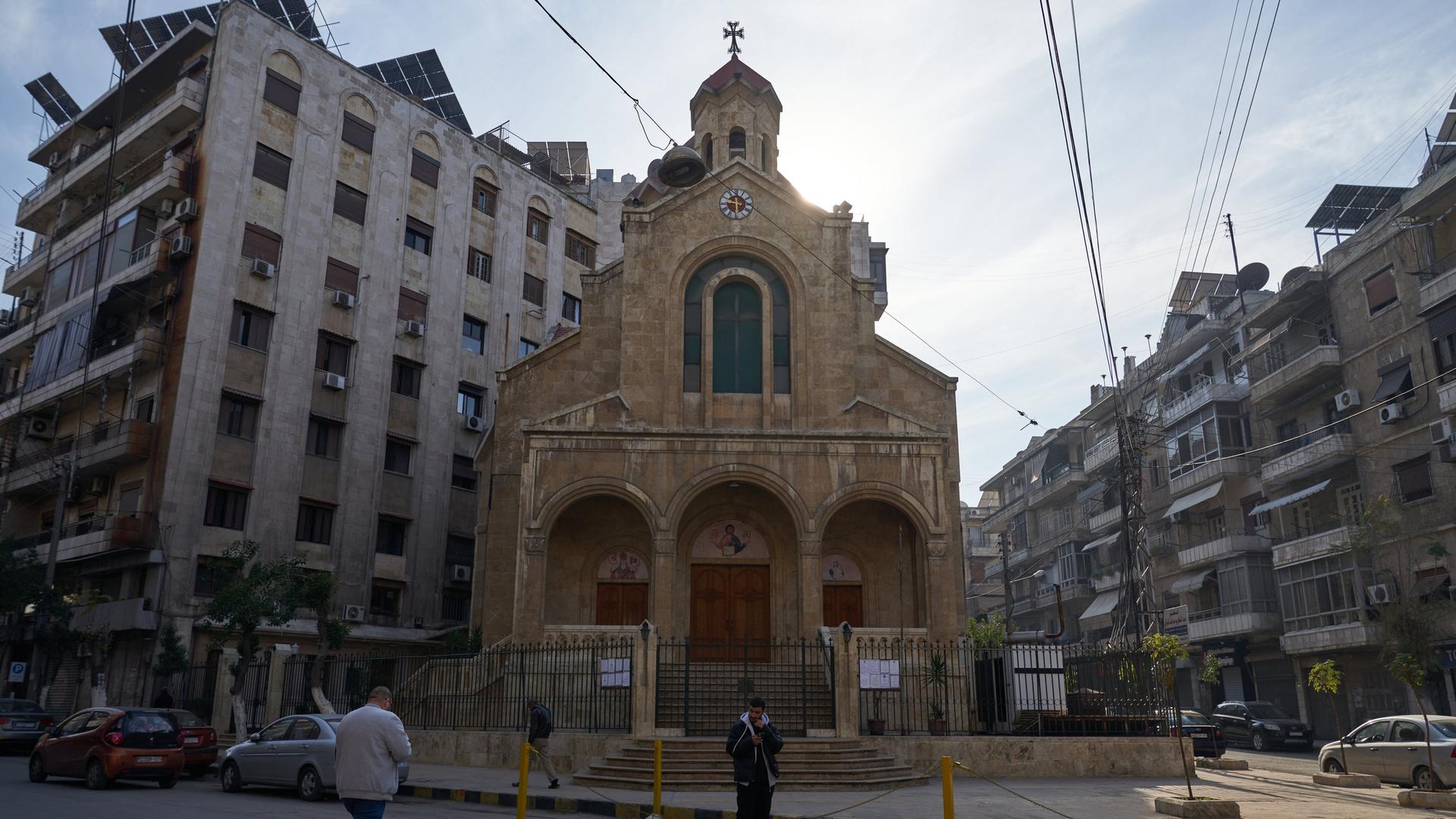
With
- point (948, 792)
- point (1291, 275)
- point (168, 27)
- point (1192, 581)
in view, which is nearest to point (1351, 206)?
point (1291, 275)

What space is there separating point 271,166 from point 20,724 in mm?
16395

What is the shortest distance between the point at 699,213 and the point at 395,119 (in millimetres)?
15167

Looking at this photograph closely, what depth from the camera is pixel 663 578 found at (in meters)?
21.0

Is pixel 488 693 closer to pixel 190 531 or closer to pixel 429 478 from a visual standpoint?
pixel 190 531

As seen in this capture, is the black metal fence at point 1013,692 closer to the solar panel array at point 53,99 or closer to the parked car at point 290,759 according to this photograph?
the parked car at point 290,759

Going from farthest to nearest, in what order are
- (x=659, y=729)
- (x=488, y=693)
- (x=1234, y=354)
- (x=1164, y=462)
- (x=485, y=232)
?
(x=1164, y=462)
(x=1234, y=354)
(x=485, y=232)
(x=488, y=693)
(x=659, y=729)

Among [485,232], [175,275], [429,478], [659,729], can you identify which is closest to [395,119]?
[485,232]

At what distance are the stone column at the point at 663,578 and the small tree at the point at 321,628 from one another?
6928 mm

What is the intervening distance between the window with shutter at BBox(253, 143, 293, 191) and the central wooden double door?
58.2ft

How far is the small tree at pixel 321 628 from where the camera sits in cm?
2119

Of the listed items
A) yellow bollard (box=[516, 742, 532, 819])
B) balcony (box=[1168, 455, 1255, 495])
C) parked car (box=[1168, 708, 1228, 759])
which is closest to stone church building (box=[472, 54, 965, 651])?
parked car (box=[1168, 708, 1228, 759])

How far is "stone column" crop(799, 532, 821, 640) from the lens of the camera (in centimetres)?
2080

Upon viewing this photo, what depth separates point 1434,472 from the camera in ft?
94.7

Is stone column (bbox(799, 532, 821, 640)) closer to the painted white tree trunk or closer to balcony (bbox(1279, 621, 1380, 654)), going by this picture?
the painted white tree trunk
